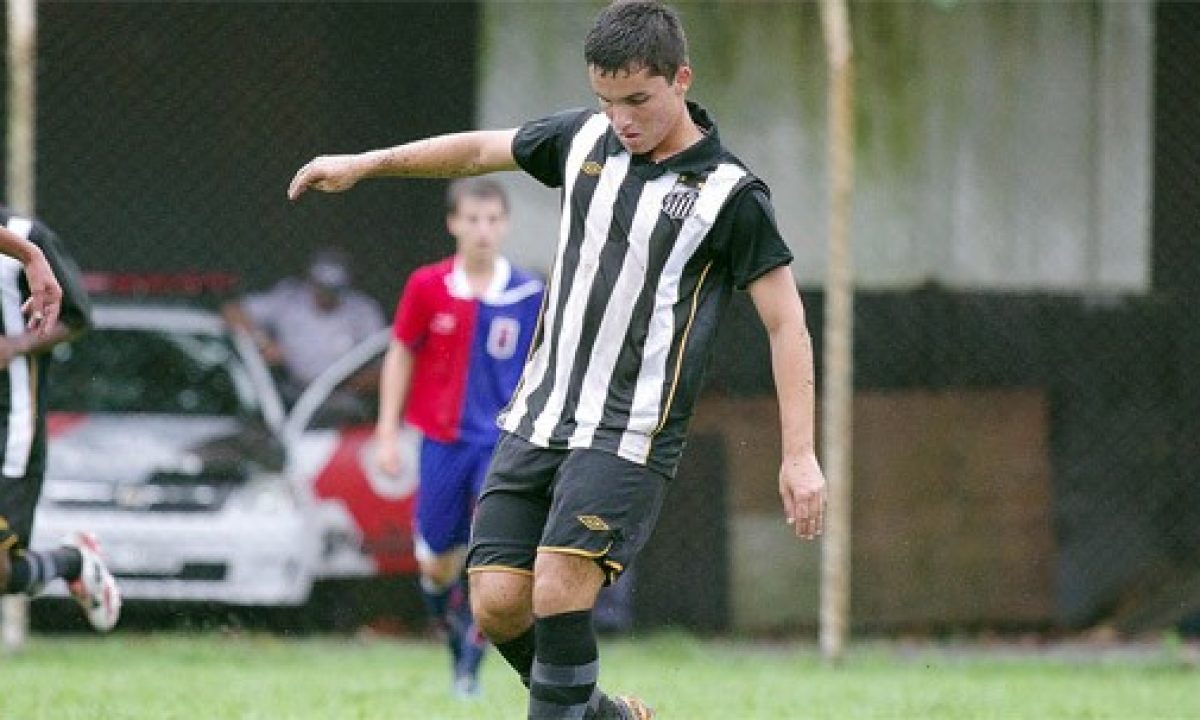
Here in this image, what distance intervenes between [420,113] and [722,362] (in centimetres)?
195

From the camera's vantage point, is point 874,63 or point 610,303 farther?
point 874,63

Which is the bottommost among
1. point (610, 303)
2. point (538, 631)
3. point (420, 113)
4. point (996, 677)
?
point (996, 677)

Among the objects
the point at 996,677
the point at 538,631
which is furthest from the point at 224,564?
the point at 538,631

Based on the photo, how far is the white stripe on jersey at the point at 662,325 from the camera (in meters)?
5.45

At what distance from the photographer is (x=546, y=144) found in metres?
5.67

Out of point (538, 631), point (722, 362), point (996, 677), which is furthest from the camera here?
point (722, 362)

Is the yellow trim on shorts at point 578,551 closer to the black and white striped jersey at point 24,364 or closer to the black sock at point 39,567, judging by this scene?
the black and white striped jersey at point 24,364

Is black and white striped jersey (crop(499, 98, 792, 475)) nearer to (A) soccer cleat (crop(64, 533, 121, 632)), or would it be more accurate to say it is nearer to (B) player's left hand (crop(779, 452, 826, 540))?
(B) player's left hand (crop(779, 452, 826, 540))

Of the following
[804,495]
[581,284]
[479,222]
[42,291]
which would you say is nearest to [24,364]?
[42,291]

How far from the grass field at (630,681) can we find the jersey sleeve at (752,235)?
95.3 inches

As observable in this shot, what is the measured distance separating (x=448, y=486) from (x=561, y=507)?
3.15 m

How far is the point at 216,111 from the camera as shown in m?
11.7

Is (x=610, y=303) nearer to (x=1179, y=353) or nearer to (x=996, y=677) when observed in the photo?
(x=996, y=677)

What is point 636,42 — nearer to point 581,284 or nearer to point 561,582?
point 581,284
